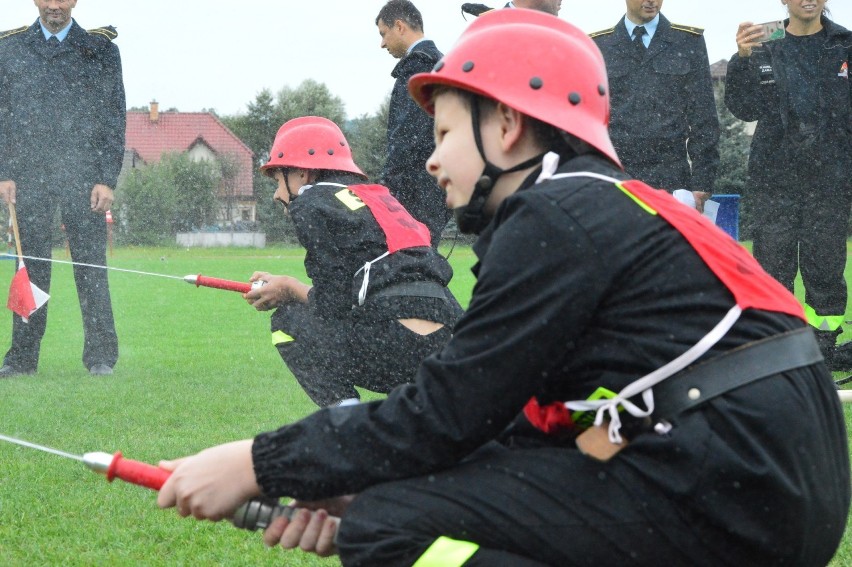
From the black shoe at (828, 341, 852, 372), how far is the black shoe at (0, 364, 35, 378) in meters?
6.09

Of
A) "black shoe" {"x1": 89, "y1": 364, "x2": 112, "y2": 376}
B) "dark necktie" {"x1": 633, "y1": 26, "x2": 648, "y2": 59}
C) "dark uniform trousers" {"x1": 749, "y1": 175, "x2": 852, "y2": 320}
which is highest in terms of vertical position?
"dark necktie" {"x1": 633, "y1": 26, "x2": 648, "y2": 59}

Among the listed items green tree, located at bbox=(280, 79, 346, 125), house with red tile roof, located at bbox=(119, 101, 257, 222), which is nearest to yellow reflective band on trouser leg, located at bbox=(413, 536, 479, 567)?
house with red tile roof, located at bbox=(119, 101, 257, 222)

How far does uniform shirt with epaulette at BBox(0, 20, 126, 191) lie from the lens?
948 centimetres

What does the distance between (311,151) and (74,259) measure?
377 centimetres

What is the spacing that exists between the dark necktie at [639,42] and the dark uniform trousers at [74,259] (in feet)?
14.6

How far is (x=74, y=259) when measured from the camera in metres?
9.62

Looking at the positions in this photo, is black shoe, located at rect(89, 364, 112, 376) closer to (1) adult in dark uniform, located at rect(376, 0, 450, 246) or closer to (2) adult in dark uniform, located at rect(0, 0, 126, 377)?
(2) adult in dark uniform, located at rect(0, 0, 126, 377)

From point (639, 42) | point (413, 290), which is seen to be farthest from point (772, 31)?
point (413, 290)

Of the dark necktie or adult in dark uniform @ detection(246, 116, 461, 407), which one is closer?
adult in dark uniform @ detection(246, 116, 461, 407)

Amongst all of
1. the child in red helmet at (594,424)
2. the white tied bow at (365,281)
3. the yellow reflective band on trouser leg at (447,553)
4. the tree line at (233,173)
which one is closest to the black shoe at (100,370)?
the white tied bow at (365,281)

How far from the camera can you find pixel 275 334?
6598 mm

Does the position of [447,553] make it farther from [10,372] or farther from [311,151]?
[10,372]

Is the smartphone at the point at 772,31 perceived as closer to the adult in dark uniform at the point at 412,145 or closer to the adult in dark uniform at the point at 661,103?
the adult in dark uniform at the point at 661,103

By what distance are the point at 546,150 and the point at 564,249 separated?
435 millimetres
